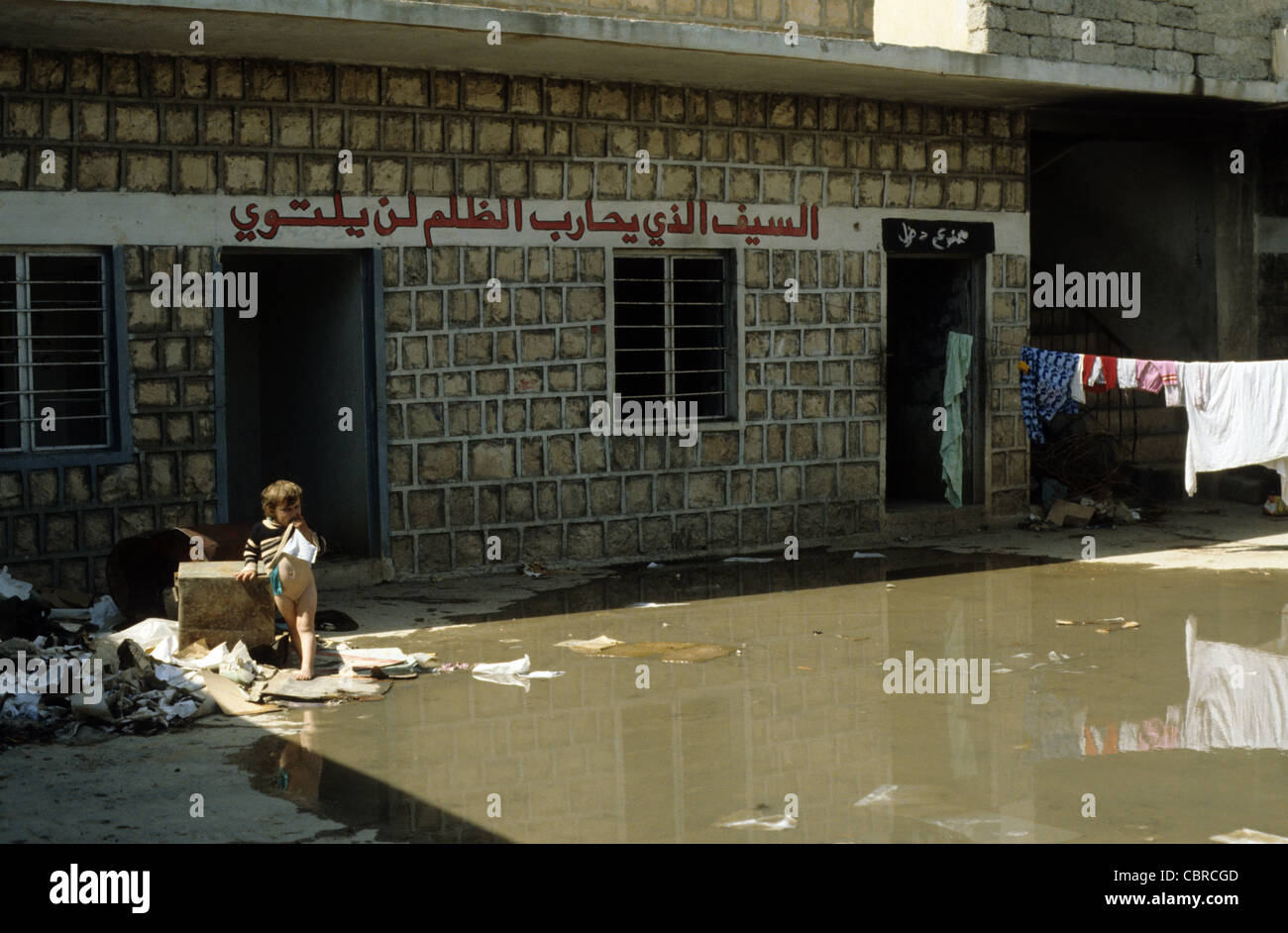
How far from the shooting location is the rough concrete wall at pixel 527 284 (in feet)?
33.8

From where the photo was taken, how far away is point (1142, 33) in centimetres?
1409

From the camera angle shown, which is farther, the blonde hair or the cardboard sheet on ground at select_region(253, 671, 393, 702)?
the blonde hair

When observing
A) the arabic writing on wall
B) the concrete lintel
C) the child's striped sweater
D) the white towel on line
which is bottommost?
the child's striped sweater

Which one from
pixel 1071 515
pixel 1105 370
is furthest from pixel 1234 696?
pixel 1071 515

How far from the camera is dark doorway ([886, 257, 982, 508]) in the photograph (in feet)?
48.0

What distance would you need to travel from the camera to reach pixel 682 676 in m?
8.27

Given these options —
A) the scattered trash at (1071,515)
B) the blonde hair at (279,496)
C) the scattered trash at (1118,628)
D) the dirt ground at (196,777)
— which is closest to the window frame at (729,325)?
the dirt ground at (196,777)

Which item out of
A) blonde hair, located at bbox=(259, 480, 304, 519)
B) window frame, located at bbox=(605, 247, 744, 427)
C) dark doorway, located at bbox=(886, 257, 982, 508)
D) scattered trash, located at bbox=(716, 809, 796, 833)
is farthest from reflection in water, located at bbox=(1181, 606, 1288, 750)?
dark doorway, located at bbox=(886, 257, 982, 508)

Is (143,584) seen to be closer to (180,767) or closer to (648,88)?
(180,767)

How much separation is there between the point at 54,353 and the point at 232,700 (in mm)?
3995

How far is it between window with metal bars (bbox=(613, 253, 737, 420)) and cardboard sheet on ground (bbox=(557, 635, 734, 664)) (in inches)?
149

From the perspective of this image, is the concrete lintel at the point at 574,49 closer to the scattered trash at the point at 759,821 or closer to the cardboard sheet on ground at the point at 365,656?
the cardboard sheet on ground at the point at 365,656

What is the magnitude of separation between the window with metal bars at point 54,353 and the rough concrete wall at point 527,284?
270 mm

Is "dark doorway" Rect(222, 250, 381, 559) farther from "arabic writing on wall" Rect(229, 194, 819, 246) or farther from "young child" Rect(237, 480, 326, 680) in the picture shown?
"young child" Rect(237, 480, 326, 680)
